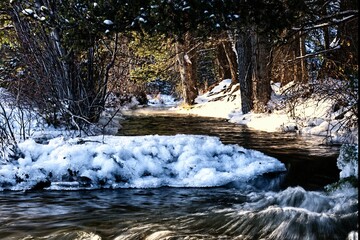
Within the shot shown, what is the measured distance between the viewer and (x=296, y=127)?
41.1 feet

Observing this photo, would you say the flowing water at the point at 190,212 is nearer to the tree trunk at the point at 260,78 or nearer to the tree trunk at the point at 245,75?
the tree trunk at the point at 260,78

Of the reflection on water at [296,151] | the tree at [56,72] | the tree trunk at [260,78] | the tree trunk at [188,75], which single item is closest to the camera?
the reflection on water at [296,151]

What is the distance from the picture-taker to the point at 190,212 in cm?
523

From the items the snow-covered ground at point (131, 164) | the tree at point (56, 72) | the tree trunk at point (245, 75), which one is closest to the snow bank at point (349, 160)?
the snow-covered ground at point (131, 164)

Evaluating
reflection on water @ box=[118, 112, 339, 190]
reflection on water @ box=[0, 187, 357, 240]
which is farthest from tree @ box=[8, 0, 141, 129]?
reflection on water @ box=[0, 187, 357, 240]

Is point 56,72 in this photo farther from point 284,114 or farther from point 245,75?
point 245,75

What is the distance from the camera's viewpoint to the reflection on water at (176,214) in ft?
14.5

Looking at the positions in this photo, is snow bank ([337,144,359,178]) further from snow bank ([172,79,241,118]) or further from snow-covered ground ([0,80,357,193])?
snow bank ([172,79,241,118])

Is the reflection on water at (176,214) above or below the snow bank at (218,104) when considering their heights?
below

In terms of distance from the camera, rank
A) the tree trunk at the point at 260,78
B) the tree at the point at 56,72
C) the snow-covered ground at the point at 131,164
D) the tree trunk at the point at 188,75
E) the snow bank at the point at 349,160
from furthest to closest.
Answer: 1. the tree trunk at the point at 188,75
2. the tree trunk at the point at 260,78
3. the tree at the point at 56,72
4. the snow-covered ground at the point at 131,164
5. the snow bank at the point at 349,160

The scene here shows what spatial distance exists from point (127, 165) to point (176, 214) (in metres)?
2.06

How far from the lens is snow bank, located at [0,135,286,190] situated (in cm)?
673

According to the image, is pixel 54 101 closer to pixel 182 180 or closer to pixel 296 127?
pixel 182 180

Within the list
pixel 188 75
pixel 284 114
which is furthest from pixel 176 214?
pixel 188 75
